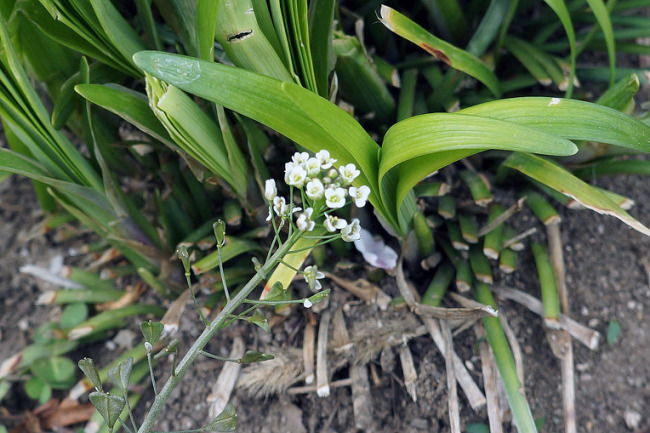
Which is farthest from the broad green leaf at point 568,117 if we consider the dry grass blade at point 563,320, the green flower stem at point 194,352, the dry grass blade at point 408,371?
the dry grass blade at point 408,371

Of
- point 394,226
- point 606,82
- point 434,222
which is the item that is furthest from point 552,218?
point 606,82

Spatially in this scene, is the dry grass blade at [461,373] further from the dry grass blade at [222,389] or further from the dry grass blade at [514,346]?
the dry grass blade at [222,389]

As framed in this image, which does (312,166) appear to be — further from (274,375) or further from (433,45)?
(274,375)

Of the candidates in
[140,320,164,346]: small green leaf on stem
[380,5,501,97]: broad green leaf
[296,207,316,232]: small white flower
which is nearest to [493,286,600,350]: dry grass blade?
[380,5,501,97]: broad green leaf

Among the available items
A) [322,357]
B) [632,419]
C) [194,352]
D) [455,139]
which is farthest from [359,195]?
[632,419]

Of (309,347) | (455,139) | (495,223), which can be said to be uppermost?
(455,139)

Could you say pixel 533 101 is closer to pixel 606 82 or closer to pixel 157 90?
pixel 157 90
